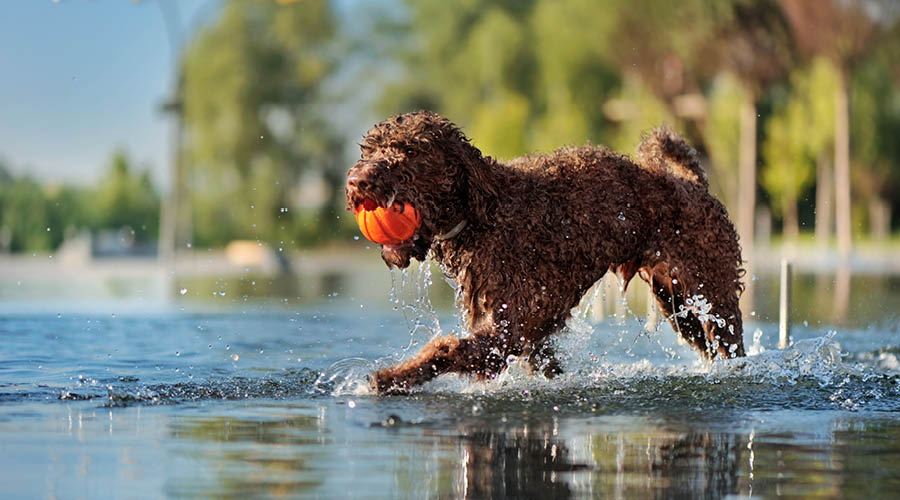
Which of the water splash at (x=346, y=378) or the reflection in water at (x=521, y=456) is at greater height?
the water splash at (x=346, y=378)

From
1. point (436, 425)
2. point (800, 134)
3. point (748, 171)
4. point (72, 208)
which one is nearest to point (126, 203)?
point (72, 208)

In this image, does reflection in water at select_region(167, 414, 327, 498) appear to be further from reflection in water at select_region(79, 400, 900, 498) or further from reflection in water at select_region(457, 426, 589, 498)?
reflection in water at select_region(457, 426, 589, 498)

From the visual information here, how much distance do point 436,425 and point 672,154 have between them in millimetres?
3047

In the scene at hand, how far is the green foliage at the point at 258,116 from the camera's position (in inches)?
2323

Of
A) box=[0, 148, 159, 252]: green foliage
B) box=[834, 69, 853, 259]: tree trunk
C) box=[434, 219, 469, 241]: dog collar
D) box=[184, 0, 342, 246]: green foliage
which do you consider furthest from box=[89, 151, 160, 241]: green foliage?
box=[434, 219, 469, 241]: dog collar

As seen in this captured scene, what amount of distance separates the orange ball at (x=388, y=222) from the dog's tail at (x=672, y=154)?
2240mm

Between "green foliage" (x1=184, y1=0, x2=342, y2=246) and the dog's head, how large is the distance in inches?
1918

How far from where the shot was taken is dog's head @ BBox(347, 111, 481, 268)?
279 inches

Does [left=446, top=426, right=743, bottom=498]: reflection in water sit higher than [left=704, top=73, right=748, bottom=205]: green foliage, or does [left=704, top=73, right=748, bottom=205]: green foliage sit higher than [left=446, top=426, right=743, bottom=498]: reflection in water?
[left=704, top=73, right=748, bottom=205]: green foliage

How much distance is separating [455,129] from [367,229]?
83 centimetres

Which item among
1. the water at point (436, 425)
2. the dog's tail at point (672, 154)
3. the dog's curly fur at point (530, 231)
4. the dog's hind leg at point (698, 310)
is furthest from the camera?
the dog's tail at point (672, 154)

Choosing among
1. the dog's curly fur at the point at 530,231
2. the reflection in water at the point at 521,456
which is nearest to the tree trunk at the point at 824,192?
the dog's curly fur at the point at 530,231

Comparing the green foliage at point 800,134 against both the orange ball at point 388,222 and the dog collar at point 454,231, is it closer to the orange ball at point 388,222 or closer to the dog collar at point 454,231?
the dog collar at point 454,231

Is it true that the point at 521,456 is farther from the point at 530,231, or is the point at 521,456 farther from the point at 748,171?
the point at 748,171
